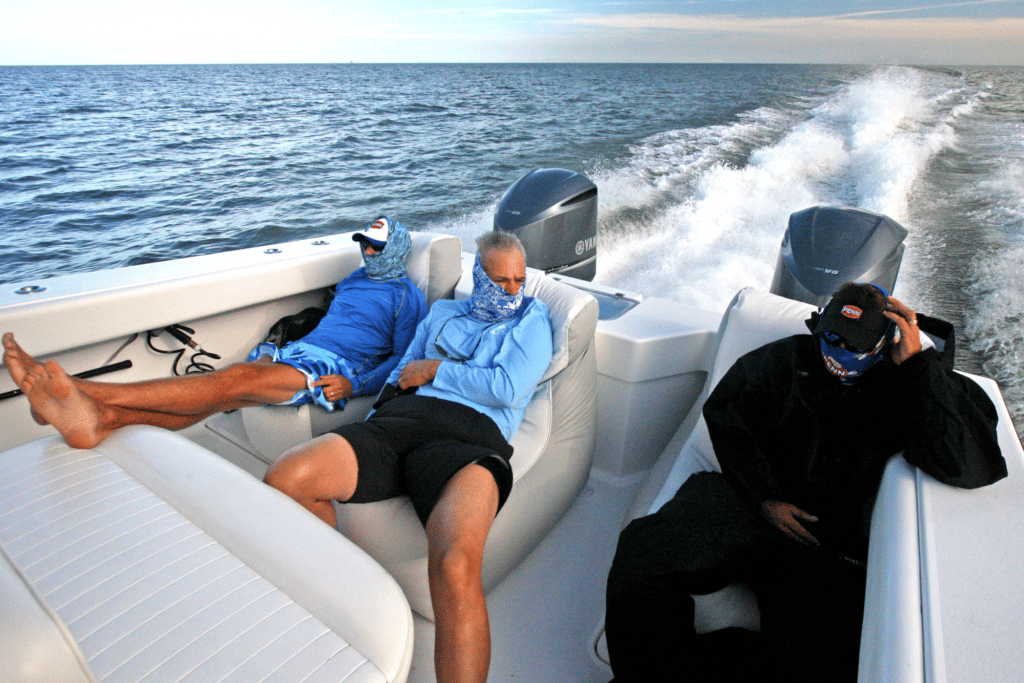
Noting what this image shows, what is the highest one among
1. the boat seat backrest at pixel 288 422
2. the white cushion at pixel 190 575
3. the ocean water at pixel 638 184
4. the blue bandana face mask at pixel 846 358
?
the white cushion at pixel 190 575

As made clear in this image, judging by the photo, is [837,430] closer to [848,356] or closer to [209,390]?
[848,356]

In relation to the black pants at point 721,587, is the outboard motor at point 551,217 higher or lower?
higher

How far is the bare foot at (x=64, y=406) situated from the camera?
1.25 meters

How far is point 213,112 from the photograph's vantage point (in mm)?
22938

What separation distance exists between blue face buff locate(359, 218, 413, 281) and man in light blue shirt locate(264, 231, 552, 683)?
A: 0.43 m

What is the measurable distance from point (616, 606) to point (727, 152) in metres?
8.21

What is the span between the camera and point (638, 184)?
6727 millimetres

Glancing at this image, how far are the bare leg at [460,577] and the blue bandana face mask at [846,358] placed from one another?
37.7 inches

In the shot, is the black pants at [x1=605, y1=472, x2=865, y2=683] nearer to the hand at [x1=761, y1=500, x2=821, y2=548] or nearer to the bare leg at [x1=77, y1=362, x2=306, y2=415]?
the hand at [x1=761, y1=500, x2=821, y2=548]

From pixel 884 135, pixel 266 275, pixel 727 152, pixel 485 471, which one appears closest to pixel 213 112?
pixel 727 152

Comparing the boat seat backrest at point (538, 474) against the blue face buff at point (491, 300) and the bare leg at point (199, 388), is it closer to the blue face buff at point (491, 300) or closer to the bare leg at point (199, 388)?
the blue face buff at point (491, 300)

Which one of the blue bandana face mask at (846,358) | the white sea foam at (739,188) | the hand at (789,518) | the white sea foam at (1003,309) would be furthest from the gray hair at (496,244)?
the white sea foam at (1003,309)

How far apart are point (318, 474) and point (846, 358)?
4.60 ft

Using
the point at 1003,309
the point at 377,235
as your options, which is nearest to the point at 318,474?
the point at 377,235
